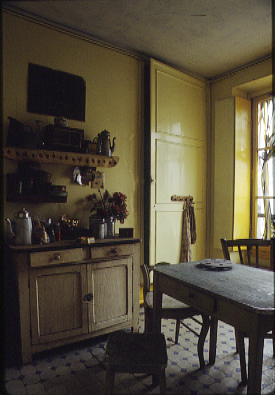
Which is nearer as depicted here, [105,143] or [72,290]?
[72,290]

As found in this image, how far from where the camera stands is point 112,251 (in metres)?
2.42

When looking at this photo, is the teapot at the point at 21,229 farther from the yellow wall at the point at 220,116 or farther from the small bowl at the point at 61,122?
the yellow wall at the point at 220,116

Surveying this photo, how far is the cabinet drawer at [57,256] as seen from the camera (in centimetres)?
208

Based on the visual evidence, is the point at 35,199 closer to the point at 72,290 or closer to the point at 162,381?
the point at 72,290

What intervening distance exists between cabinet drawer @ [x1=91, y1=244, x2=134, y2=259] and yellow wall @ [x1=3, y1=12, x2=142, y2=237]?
573 mm

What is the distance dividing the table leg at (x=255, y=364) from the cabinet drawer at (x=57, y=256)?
1415 millimetres

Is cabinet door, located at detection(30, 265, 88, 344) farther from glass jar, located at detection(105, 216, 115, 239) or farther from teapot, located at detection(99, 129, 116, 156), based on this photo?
teapot, located at detection(99, 129, 116, 156)

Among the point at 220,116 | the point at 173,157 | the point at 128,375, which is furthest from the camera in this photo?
the point at 220,116

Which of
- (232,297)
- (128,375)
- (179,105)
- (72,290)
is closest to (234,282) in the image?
(232,297)

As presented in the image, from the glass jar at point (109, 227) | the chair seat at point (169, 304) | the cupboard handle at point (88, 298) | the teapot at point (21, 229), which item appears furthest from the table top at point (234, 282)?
the teapot at point (21, 229)

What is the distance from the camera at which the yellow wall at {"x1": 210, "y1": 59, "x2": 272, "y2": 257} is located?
341 cm

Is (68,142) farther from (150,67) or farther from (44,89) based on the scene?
(150,67)

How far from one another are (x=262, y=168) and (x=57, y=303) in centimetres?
290

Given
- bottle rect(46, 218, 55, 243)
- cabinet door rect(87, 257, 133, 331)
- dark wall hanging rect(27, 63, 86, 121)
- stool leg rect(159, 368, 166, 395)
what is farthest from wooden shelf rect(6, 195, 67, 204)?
stool leg rect(159, 368, 166, 395)
